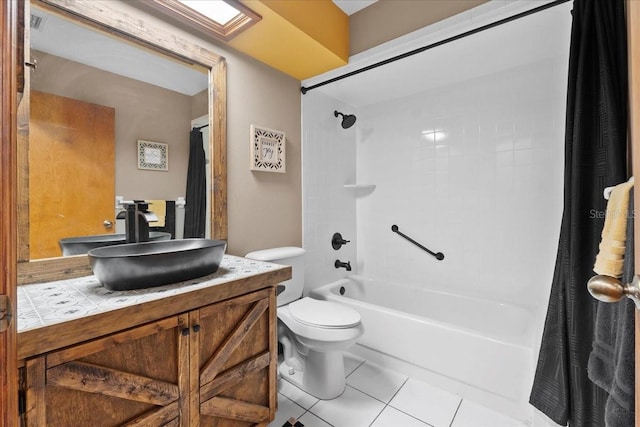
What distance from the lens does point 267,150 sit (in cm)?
200

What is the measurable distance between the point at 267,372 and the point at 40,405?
0.77 meters

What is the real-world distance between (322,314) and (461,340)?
83cm

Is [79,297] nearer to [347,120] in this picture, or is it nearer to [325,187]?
[325,187]

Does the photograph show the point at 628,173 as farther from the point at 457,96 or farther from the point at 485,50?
the point at 457,96

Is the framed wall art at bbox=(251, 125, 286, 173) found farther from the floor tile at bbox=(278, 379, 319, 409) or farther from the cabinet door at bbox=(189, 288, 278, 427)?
the floor tile at bbox=(278, 379, 319, 409)

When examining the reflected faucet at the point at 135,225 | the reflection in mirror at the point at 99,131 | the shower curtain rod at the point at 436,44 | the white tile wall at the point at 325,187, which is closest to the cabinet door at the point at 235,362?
the reflected faucet at the point at 135,225

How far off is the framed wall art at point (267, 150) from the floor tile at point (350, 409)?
5.03ft

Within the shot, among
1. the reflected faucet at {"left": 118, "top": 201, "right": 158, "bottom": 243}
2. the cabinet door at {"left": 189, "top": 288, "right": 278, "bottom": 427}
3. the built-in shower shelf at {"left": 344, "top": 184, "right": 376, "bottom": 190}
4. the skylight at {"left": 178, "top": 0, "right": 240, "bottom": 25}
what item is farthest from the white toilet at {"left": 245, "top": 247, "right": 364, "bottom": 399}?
the skylight at {"left": 178, "top": 0, "right": 240, "bottom": 25}

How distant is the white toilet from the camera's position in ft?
5.29

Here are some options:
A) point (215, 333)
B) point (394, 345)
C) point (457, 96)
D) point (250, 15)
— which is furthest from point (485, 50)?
point (215, 333)

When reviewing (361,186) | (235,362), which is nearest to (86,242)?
(235,362)

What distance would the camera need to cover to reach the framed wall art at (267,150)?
1.91 m

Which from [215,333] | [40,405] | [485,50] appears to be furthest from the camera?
[485,50]

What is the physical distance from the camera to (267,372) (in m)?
1.26
